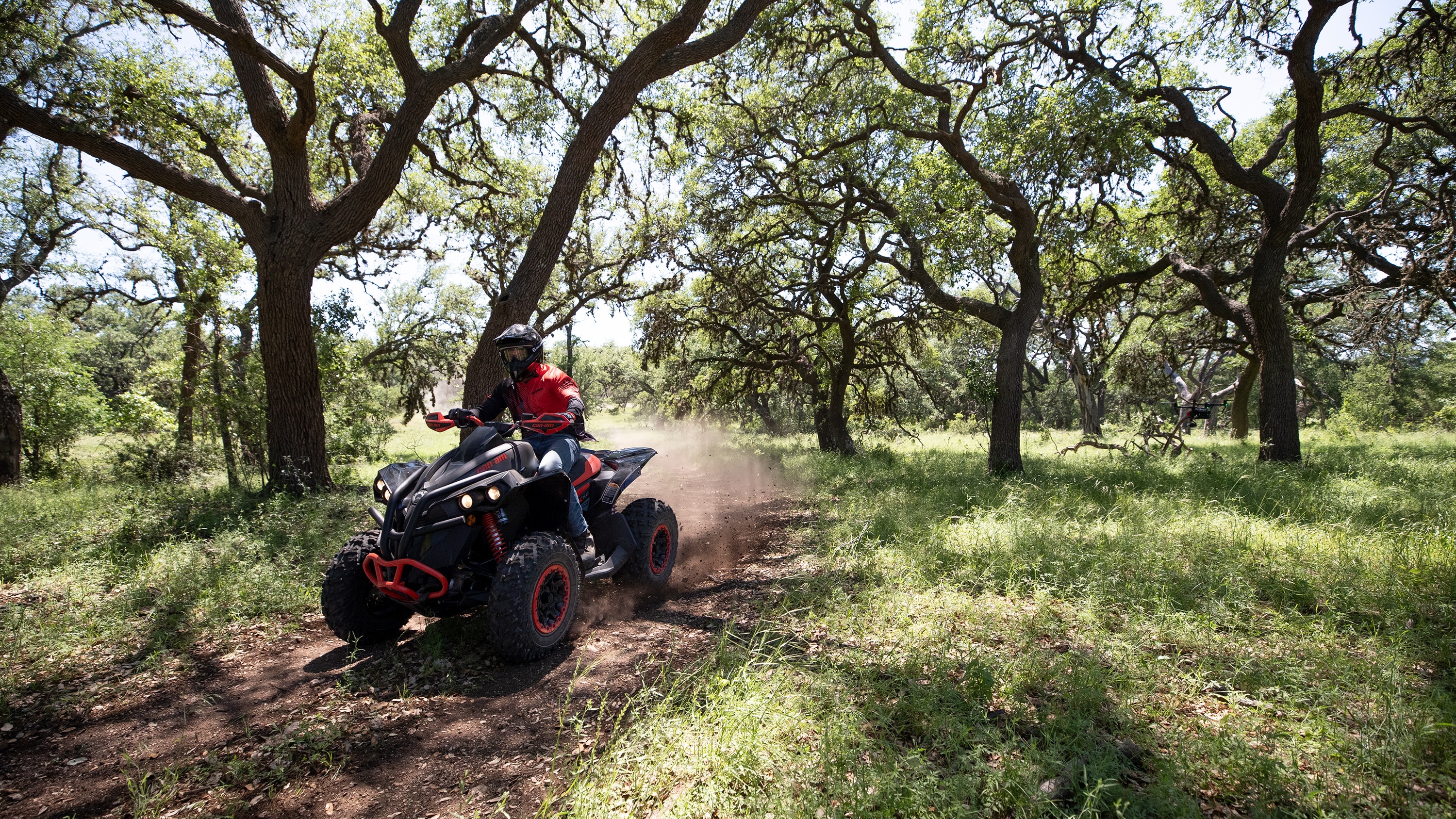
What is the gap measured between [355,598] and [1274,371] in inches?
515

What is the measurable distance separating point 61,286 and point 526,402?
2090cm

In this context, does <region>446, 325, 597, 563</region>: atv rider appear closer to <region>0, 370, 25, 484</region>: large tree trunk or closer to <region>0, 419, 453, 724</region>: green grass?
<region>0, 419, 453, 724</region>: green grass

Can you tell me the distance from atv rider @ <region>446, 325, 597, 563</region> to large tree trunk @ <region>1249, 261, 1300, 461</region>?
1112 centimetres

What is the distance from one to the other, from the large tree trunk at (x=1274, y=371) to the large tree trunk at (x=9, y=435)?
68.8 feet

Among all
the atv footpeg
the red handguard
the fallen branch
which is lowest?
the atv footpeg

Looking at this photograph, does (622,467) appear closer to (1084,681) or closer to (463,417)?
(463,417)

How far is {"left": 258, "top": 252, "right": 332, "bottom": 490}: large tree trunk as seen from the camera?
25.5ft

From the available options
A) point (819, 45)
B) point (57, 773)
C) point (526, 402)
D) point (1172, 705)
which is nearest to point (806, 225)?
point (819, 45)

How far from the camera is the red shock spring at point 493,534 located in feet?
12.6

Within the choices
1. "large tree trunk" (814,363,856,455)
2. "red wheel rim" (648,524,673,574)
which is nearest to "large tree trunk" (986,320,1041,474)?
"large tree trunk" (814,363,856,455)

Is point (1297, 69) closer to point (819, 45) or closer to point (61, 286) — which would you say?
point (819, 45)

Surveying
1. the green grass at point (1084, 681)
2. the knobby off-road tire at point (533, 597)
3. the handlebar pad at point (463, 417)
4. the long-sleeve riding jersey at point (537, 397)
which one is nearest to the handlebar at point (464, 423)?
the handlebar pad at point (463, 417)

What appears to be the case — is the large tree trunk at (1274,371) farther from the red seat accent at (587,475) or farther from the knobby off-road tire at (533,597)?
the knobby off-road tire at (533,597)

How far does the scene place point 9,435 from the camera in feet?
33.9
